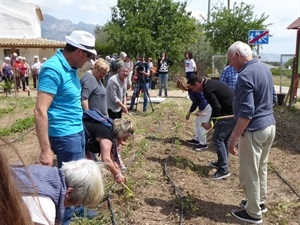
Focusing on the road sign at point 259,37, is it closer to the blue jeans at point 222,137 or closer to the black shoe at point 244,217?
the blue jeans at point 222,137

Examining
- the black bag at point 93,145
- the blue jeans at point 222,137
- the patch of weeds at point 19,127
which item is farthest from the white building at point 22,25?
the black bag at point 93,145

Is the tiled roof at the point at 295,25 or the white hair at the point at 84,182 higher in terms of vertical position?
the tiled roof at the point at 295,25

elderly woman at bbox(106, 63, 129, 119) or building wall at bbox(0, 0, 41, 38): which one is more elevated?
building wall at bbox(0, 0, 41, 38)

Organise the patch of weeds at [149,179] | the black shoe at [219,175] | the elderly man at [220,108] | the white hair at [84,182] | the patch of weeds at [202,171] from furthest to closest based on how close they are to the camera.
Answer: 1. the patch of weeds at [202,171]
2. the black shoe at [219,175]
3. the elderly man at [220,108]
4. the patch of weeds at [149,179]
5. the white hair at [84,182]

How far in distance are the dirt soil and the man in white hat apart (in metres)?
0.58

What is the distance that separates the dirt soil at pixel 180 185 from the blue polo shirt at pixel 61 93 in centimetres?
62

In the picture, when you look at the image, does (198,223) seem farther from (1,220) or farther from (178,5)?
(178,5)

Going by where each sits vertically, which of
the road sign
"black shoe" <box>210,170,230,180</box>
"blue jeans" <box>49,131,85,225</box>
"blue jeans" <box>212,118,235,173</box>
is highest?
the road sign

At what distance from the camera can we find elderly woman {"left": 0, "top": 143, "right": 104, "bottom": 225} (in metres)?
1.08

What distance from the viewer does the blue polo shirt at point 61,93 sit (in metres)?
3.08

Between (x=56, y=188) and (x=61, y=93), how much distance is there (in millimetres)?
1456

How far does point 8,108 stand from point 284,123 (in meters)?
8.52

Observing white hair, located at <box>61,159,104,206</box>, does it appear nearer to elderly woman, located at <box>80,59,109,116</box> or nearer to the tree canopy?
elderly woman, located at <box>80,59,109,116</box>

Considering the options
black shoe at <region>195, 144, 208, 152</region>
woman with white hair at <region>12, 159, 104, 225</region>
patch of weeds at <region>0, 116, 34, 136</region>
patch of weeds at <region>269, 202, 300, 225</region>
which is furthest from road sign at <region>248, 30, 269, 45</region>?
woman with white hair at <region>12, 159, 104, 225</region>
